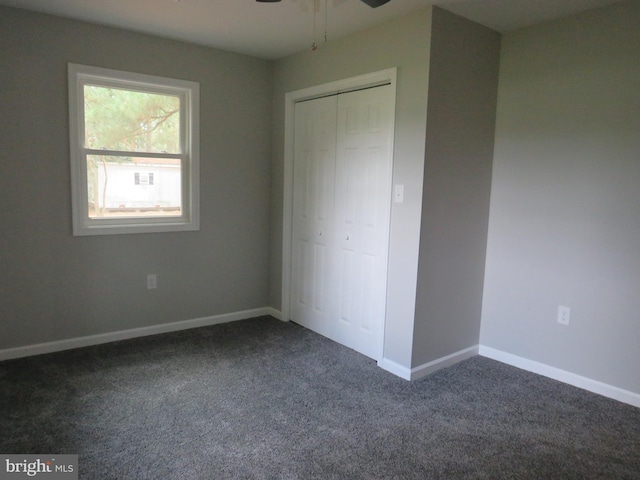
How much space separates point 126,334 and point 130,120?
1684 mm

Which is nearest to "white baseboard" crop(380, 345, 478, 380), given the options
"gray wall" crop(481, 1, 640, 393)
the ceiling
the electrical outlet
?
"gray wall" crop(481, 1, 640, 393)

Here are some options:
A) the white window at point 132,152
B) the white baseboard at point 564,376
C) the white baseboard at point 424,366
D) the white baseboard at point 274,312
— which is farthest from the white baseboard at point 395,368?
the white window at point 132,152

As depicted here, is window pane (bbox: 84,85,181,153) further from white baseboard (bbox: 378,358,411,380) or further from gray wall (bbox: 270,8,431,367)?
white baseboard (bbox: 378,358,411,380)

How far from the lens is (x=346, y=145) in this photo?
3398 millimetres

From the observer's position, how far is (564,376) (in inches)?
118

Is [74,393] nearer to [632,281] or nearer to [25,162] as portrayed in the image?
[25,162]

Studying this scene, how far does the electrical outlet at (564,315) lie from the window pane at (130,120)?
10.3ft

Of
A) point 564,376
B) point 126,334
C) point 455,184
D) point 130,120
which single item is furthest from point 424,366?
point 130,120

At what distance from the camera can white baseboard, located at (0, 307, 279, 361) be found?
10.3 feet

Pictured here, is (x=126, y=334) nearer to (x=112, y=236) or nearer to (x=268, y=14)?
(x=112, y=236)

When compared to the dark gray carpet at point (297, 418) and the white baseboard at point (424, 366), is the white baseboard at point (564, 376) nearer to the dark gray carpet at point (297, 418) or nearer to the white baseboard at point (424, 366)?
the dark gray carpet at point (297, 418)

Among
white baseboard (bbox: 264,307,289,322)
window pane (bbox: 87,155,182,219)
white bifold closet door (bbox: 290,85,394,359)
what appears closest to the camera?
white bifold closet door (bbox: 290,85,394,359)

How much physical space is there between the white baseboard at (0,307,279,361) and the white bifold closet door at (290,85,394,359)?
0.49 metres

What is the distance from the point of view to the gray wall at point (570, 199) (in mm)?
2684
